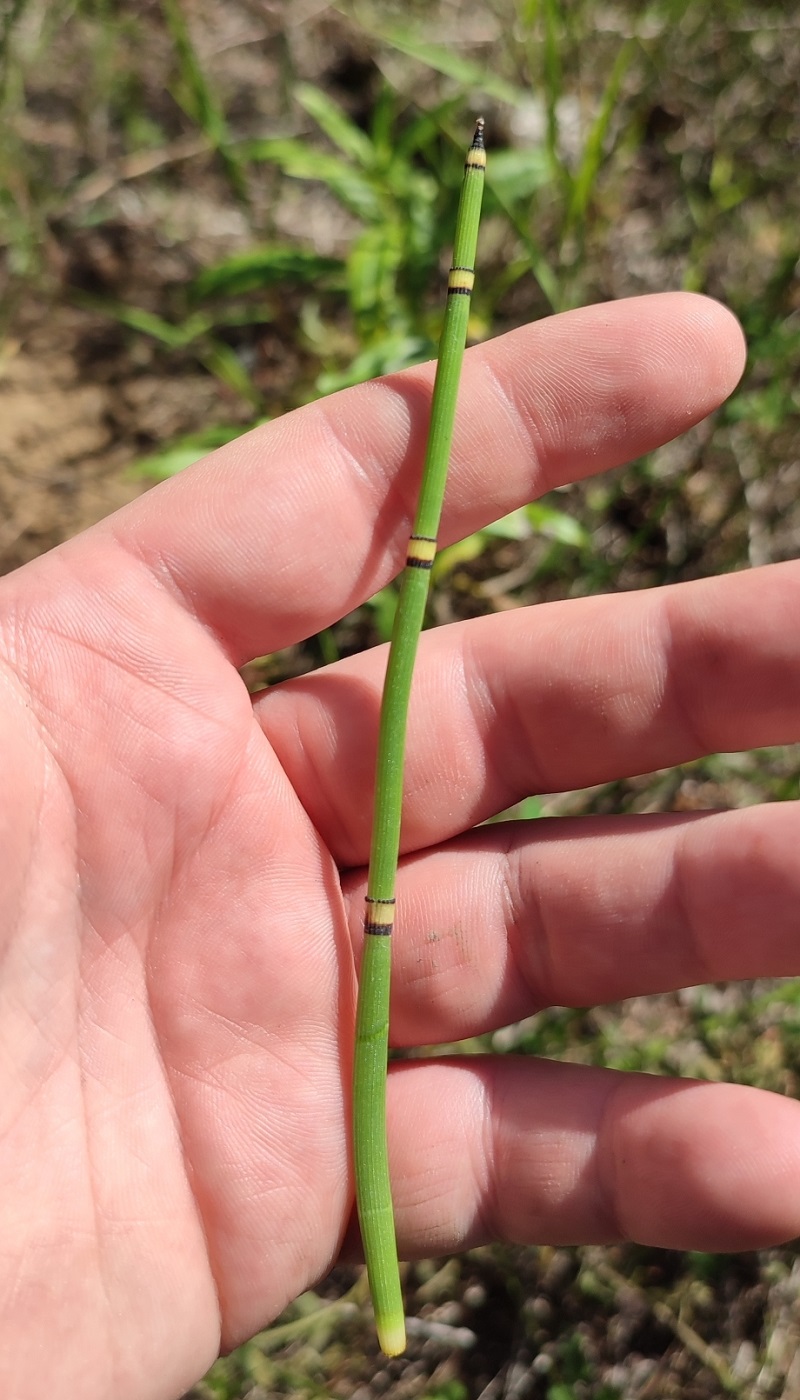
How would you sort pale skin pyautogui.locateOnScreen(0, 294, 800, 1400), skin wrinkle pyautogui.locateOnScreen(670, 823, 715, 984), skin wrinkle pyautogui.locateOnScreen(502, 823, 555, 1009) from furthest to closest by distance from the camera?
skin wrinkle pyautogui.locateOnScreen(502, 823, 555, 1009) < skin wrinkle pyautogui.locateOnScreen(670, 823, 715, 984) < pale skin pyautogui.locateOnScreen(0, 294, 800, 1400)

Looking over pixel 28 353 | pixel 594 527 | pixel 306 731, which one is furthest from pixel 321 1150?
pixel 28 353

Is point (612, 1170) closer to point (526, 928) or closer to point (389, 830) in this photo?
point (526, 928)

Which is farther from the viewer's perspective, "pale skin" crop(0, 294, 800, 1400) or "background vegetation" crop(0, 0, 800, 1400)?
"background vegetation" crop(0, 0, 800, 1400)

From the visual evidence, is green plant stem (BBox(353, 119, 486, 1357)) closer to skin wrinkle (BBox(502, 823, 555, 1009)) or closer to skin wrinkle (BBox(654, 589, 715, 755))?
skin wrinkle (BBox(502, 823, 555, 1009))

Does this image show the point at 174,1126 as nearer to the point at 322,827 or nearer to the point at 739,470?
the point at 322,827

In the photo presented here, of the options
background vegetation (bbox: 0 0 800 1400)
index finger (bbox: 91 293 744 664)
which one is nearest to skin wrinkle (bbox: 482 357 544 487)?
index finger (bbox: 91 293 744 664)

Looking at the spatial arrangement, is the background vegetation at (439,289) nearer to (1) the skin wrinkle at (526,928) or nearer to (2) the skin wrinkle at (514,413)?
(1) the skin wrinkle at (526,928)
